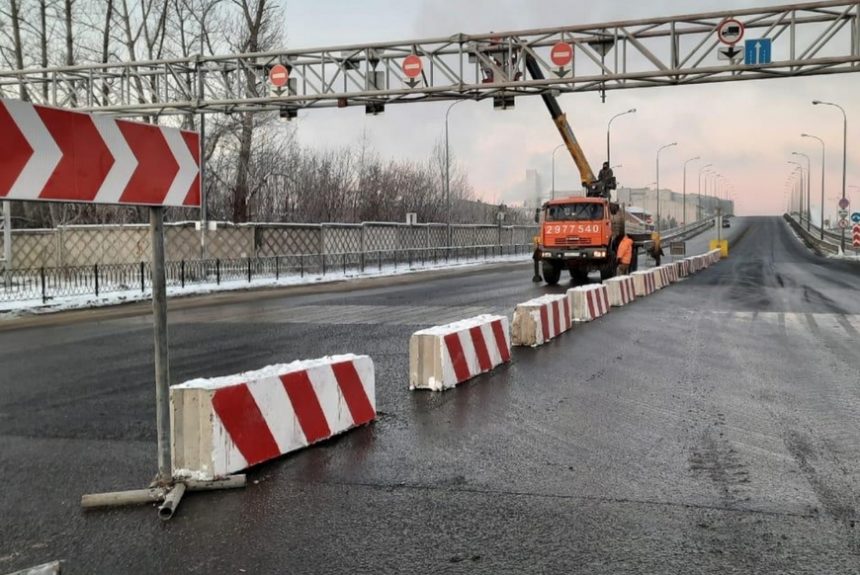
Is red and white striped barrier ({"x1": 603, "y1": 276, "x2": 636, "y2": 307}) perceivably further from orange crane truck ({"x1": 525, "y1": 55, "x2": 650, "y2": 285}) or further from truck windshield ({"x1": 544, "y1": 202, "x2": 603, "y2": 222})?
truck windshield ({"x1": 544, "y1": 202, "x2": 603, "y2": 222})

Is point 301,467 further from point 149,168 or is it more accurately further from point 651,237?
point 651,237

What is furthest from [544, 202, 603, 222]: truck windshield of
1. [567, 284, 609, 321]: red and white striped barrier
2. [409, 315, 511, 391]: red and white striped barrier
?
[409, 315, 511, 391]: red and white striped barrier

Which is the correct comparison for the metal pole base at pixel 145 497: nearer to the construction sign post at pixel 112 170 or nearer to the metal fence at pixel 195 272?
the construction sign post at pixel 112 170

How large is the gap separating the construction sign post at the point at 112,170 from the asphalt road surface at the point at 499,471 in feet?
1.62

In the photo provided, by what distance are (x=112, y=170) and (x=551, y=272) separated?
72.9 feet

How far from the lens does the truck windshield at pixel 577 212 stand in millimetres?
24875

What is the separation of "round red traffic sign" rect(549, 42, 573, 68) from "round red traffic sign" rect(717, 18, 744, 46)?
402 cm

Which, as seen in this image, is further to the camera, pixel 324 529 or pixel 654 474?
pixel 654 474

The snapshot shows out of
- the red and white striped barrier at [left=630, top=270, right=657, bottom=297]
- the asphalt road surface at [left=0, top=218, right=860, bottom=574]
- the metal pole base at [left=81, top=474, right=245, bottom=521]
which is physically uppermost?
the red and white striped barrier at [left=630, top=270, right=657, bottom=297]

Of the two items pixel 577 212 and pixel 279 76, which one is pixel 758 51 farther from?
pixel 279 76

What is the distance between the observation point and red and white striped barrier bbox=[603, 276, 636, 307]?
58.8 feet

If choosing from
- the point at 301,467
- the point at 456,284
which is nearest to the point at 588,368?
the point at 301,467

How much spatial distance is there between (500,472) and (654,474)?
42.9 inches

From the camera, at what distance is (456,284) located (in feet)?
89.4
